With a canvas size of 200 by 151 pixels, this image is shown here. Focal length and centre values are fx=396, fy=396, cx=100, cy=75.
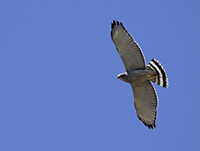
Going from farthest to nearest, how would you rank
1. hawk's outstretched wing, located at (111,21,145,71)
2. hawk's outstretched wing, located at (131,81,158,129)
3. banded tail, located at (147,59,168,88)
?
1. hawk's outstretched wing, located at (131,81,158,129)
2. banded tail, located at (147,59,168,88)
3. hawk's outstretched wing, located at (111,21,145,71)

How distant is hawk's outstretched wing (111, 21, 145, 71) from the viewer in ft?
40.5

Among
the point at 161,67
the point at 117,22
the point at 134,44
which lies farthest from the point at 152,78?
the point at 117,22

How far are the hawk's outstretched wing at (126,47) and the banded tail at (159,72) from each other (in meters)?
0.30

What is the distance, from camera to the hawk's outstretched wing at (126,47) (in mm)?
12336

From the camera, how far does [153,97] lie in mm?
13242

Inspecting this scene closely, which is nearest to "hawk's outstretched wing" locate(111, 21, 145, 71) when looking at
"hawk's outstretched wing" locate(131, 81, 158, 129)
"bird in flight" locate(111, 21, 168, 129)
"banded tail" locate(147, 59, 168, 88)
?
"bird in flight" locate(111, 21, 168, 129)

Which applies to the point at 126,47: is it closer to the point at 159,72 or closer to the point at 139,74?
the point at 139,74

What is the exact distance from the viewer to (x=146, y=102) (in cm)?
1338

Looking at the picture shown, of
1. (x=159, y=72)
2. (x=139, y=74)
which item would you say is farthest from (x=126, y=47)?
(x=159, y=72)

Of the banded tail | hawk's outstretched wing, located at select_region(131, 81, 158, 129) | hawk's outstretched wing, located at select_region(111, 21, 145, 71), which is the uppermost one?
hawk's outstretched wing, located at select_region(111, 21, 145, 71)

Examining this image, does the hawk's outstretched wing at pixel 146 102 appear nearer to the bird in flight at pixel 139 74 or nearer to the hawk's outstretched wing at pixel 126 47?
the bird in flight at pixel 139 74

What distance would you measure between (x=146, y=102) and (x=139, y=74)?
1.22 metres

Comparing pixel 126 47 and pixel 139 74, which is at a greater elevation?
pixel 126 47

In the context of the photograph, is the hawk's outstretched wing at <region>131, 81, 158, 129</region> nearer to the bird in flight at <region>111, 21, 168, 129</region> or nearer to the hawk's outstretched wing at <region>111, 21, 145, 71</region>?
the bird in flight at <region>111, 21, 168, 129</region>
